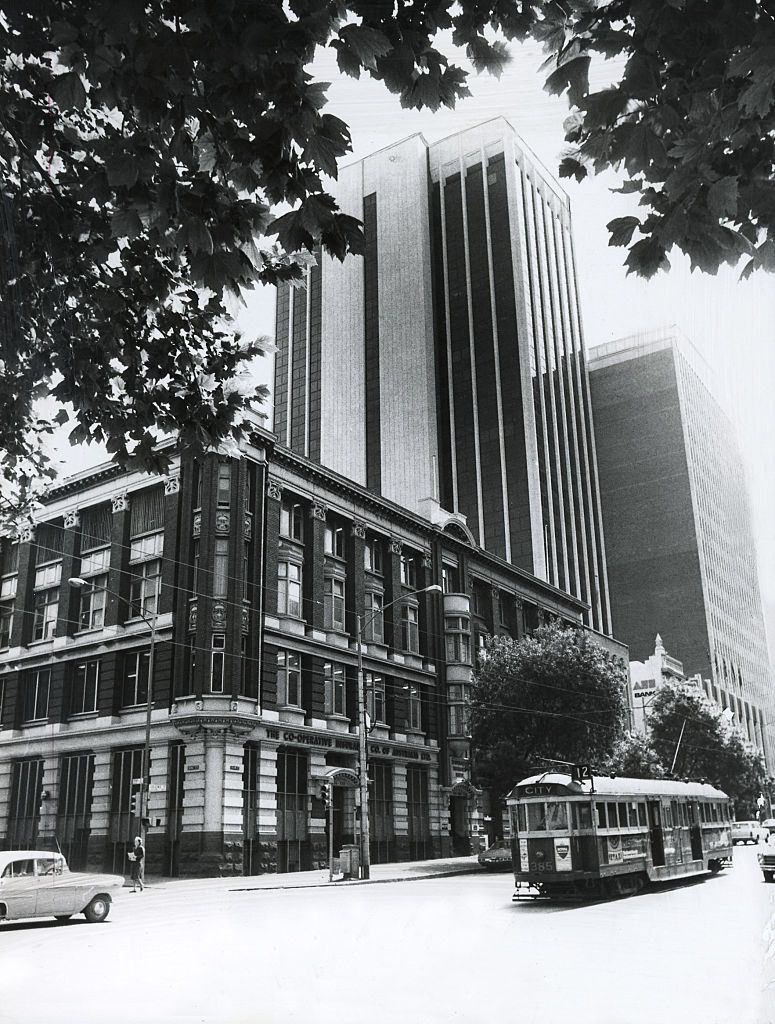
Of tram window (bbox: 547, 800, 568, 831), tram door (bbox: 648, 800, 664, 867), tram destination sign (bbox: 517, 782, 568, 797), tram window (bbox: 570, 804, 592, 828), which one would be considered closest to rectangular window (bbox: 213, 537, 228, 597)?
tram destination sign (bbox: 517, 782, 568, 797)

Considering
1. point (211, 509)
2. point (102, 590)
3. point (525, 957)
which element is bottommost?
point (525, 957)

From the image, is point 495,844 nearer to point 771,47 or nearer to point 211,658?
point 211,658

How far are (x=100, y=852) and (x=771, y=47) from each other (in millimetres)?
13326

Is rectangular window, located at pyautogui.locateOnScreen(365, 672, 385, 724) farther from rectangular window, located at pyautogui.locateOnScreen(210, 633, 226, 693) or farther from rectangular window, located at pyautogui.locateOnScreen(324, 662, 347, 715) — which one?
rectangular window, located at pyautogui.locateOnScreen(210, 633, 226, 693)

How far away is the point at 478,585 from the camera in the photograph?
24.7 metres

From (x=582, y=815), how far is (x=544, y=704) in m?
7.62

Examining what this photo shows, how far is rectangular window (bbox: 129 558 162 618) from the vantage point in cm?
1844

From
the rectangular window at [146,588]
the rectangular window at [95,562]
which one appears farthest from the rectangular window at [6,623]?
the rectangular window at [146,588]

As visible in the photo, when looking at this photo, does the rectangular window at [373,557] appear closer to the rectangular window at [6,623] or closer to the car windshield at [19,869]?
the rectangular window at [6,623]

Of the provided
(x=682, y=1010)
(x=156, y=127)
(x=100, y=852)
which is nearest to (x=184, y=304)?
(x=156, y=127)

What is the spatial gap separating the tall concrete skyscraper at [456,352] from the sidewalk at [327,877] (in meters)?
11.4

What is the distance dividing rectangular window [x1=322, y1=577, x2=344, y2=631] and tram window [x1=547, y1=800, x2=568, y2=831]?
494 inches

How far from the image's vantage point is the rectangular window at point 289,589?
2836 cm

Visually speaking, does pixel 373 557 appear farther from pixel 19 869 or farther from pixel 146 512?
pixel 19 869
